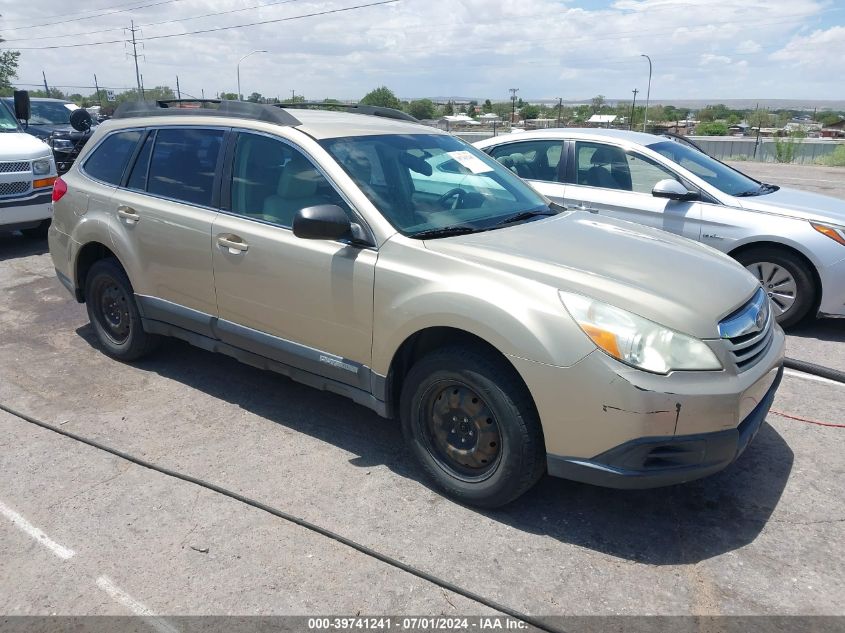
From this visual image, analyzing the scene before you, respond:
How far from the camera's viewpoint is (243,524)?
3.34 metres

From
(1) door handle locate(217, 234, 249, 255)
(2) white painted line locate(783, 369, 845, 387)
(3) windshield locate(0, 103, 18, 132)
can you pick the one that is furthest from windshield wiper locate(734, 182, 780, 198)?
(3) windshield locate(0, 103, 18, 132)

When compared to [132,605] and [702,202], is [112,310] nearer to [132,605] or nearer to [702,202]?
[132,605]

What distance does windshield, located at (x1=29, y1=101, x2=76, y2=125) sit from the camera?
50.5 ft

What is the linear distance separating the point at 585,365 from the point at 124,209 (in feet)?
11.4

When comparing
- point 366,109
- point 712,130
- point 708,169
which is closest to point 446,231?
point 366,109

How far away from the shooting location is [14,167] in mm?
8969

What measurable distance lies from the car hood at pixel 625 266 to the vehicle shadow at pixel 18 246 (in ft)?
25.7

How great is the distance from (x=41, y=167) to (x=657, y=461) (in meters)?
9.12

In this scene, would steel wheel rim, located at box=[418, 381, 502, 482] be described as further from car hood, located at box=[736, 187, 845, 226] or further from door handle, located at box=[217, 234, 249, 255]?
car hood, located at box=[736, 187, 845, 226]

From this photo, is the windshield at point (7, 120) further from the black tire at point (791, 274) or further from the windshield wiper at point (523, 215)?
the black tire at point (791, 274)

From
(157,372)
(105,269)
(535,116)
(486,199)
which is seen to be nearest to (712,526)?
(486,199)

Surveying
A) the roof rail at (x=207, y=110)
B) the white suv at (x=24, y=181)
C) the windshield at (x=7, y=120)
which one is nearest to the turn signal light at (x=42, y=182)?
the white suv at (x=24, y=181)

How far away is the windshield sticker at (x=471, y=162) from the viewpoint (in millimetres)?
4480

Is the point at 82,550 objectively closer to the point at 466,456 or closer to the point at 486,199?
the point at 466,456
